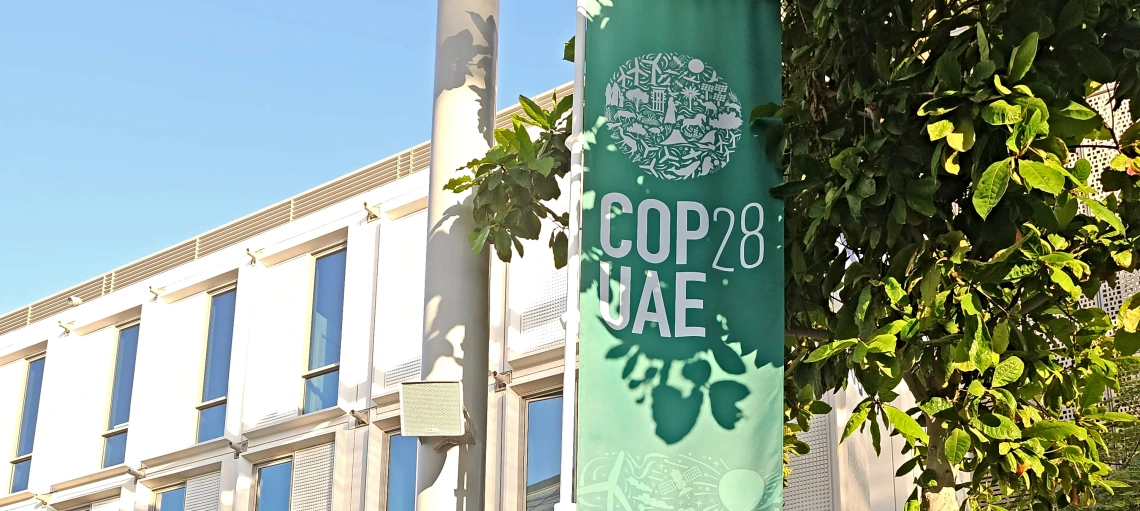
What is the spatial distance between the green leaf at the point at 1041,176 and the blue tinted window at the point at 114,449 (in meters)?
14.8

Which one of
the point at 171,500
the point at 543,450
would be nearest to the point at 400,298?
the point at 543,450

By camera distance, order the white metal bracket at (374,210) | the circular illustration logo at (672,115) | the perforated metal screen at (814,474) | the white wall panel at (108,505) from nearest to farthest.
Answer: the circular illustration logo at (672,115) < the perforated metal screen at (814,474) < the white metal bracket at (374,210) < the white wall panel at (108,505)

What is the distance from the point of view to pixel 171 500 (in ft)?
53.0

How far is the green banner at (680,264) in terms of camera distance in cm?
452

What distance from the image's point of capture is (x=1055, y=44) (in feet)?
14.7

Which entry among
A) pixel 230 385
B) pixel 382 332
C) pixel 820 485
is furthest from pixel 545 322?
pixel 230 385

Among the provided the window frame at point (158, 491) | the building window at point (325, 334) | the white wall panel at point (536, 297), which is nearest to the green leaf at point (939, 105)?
the white wall panel at point (536, 297)

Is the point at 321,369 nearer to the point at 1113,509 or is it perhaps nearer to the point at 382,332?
the point at 382,332

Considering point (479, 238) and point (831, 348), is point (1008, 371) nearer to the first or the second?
point (831, 348)

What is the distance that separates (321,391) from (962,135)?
444 inches

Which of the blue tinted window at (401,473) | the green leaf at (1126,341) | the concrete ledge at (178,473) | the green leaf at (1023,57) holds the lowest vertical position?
the green leaf at (1126,341)

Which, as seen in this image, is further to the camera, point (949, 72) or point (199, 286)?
point (199, 286)

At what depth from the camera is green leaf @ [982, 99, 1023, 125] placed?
4.09 meters

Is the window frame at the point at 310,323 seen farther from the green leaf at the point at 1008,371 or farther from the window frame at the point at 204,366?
the green leaf at the point at 1008,371
